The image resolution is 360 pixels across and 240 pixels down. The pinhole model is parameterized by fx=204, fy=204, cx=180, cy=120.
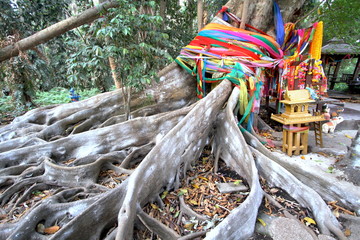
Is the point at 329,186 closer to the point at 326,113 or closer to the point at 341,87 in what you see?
the point at 326,113

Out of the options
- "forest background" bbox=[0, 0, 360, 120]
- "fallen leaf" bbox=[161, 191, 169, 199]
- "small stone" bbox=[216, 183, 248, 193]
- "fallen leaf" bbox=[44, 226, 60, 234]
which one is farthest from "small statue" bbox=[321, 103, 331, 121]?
"fallen leaf" bbox=[44, 226, 60, 234]

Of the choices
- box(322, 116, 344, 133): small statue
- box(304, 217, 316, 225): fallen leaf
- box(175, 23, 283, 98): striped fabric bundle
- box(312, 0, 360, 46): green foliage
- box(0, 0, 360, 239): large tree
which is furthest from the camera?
box(312, 0, 360, 46): green foliage

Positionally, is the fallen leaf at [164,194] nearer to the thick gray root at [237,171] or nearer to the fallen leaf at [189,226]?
the fallen leaf at [189,226]

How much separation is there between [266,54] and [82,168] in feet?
11.4

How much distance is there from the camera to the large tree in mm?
1713

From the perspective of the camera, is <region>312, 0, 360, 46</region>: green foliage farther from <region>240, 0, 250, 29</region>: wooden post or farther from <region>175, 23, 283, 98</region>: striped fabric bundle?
<region>175, 23, 283, 98</region>: striped fabric bundle

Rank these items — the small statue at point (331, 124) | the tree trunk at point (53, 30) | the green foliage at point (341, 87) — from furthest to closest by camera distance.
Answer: the green foliage at point (341, 87), the small statue at point (331, 124), the tree trunk at point (53, 30)

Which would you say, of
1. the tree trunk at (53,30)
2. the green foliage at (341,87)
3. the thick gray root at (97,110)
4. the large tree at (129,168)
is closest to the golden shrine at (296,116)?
the large tree at (129,168)

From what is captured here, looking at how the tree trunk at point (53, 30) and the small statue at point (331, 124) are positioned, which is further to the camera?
the small statue at point (331, 124)

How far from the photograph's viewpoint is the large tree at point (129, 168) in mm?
1713

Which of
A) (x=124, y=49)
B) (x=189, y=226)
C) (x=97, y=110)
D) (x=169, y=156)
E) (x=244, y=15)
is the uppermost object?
(x=244, y=15)

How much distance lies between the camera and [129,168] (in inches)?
106

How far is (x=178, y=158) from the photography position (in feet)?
8.17

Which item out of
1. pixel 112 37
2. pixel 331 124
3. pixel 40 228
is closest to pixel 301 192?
pixel 331 124
